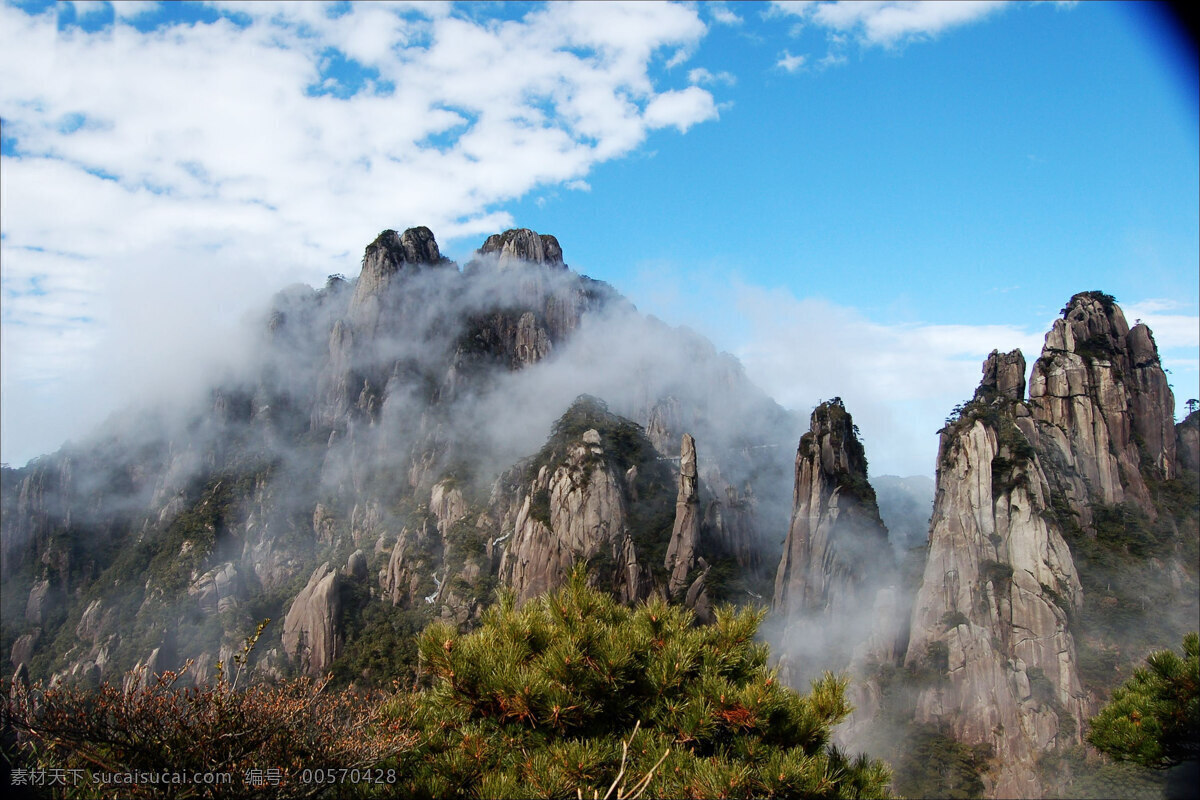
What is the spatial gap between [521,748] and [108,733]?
3989 millimetres

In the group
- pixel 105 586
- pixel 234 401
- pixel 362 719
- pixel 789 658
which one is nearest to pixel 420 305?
pixel 234 401

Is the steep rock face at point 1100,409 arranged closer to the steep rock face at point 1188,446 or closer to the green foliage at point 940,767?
the steep rock face at point 1188,446

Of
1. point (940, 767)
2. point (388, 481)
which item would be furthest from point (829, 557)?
point (388, 481)

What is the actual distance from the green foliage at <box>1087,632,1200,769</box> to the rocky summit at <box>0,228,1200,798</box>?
808 centimetres

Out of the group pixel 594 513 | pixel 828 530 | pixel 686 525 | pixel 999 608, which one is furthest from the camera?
pixel 594 513

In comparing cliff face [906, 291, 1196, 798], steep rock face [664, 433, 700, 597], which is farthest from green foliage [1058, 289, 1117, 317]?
steep rock face [664, 433, 700, 597]

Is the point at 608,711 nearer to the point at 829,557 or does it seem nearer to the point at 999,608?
the point at 999,608

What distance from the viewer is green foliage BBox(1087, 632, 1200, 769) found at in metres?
11.4

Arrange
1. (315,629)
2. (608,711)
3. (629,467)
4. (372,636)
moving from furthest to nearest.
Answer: (629,467), (372,636), (315,629), (608,711)

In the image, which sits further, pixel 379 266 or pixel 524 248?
pixel 524 248

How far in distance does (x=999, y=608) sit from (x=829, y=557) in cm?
1176

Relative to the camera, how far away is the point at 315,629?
6156 cm

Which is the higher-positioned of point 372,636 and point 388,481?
point 388,481

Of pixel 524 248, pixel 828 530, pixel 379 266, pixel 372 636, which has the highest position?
pixel 524 248
